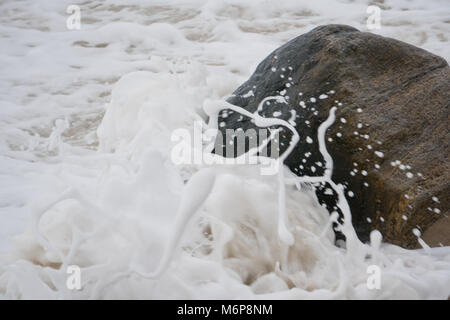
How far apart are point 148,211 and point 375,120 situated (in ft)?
3.57

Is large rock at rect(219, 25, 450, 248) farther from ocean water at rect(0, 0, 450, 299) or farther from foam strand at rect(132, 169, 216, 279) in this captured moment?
foam strand at rect(132, 169, 216, 279)

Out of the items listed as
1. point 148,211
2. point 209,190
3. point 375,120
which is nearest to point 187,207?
point 209,190

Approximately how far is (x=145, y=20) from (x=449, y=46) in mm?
3445

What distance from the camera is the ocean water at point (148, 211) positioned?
1.55m

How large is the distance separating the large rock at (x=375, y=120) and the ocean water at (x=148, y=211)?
0.13m

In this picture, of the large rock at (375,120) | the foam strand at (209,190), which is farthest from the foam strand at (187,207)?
the large rock at (375,120)

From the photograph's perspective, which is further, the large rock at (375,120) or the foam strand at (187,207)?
the large rock at (375,120)

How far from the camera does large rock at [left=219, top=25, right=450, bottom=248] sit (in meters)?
1.88

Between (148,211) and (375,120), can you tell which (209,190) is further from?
(375,120)

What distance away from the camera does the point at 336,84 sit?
2.12m

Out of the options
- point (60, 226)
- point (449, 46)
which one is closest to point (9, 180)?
point (60, 226)

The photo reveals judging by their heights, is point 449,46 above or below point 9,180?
above

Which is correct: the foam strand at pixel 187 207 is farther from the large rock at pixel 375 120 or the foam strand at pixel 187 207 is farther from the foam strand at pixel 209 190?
the large rock at pixel 375 120
